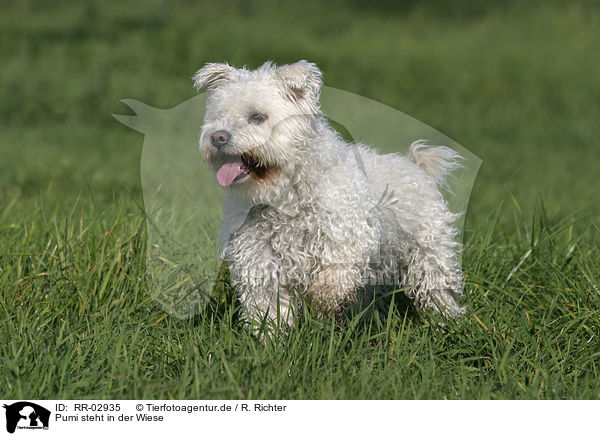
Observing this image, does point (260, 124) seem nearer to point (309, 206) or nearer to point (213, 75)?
point (213, 75)

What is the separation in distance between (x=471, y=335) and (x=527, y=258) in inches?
53.8

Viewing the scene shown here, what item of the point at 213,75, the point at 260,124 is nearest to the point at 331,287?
the point at 260,124

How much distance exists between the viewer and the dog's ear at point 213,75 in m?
4.18

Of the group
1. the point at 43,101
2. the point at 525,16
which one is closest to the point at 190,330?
the point at 43,101

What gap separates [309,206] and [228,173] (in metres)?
0.61

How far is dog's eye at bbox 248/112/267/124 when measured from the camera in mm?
3980

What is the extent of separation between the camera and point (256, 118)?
3.98 metres

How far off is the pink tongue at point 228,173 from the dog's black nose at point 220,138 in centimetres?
14

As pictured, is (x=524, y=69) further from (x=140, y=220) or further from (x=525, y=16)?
(x=140, y=220)

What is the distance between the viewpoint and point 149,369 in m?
4.17

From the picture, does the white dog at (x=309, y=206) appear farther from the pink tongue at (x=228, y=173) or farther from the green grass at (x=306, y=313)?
the green grass at (x=306, y=313)
